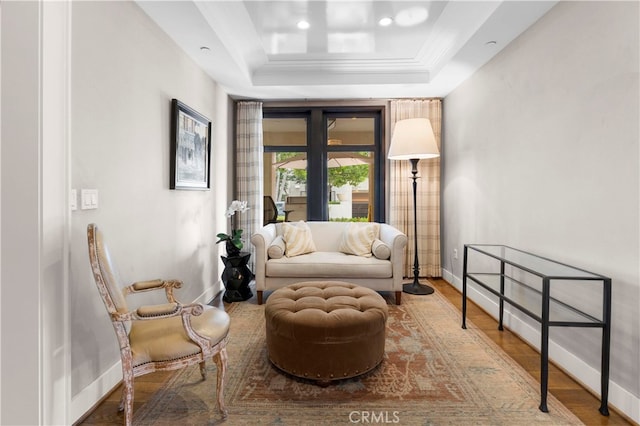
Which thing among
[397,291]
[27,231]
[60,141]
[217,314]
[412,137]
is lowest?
[397,291]

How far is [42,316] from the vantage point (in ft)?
4.07

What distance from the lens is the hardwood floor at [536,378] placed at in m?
1.72

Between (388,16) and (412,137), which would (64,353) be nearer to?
(388,16)

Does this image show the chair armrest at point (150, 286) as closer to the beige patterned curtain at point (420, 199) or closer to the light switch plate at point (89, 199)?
the light switch plate at point (89, 199)

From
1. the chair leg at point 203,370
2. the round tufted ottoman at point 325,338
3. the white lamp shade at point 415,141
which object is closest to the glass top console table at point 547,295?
the round tufted ottoman at point 325,338

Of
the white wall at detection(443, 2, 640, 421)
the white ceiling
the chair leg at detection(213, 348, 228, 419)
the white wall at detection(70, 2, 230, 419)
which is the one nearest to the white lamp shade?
the white ceiling

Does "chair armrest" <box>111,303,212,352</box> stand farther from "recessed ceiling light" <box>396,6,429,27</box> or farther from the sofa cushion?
"recessed ceiling light" <box>396,6,429,27</box>

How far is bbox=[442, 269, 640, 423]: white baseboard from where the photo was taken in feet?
5.65

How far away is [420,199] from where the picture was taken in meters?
4.52

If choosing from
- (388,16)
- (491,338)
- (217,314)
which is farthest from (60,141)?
(491,338)

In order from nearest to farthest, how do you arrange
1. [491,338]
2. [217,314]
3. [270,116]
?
[217,314]
[491,338]
[270,116]

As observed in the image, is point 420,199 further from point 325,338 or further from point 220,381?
point 220,381

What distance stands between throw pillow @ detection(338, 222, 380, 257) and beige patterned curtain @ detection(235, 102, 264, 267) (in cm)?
129

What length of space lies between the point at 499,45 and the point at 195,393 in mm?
3481
